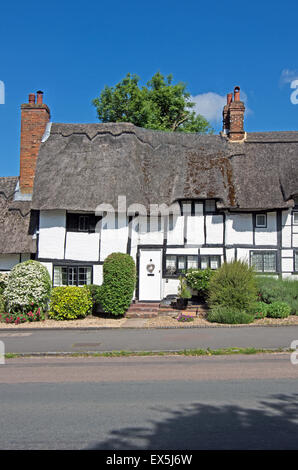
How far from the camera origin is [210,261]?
20797 millimetres

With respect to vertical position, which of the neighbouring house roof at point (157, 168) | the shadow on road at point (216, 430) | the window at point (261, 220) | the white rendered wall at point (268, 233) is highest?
the neighbouring house roof at point (157, 168)

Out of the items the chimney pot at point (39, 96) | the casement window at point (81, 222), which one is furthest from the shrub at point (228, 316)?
the chimney pot at point (39, 96)

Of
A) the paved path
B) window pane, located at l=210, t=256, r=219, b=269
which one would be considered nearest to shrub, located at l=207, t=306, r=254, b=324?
the paved path

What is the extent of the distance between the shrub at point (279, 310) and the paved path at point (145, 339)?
1.63 m

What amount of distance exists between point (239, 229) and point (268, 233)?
137 centimetres

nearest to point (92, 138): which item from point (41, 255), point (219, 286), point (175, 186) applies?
point (175, 186)

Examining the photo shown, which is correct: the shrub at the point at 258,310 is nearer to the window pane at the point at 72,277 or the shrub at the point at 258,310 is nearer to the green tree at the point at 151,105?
the window pane at the point at 72,277

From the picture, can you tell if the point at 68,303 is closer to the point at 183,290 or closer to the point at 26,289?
the point at 26,289

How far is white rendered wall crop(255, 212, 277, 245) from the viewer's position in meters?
20.7

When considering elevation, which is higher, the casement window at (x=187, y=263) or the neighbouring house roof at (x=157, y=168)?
the neighbouring house roof at (x=157, y=168)

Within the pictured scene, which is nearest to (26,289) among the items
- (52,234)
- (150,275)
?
(52,234)

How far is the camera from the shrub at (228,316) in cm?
1606

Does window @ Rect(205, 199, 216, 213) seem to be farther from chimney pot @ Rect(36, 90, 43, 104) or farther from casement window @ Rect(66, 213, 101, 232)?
chimney pot @ Rect(36, 90, 43, 104)

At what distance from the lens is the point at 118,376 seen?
900cm
